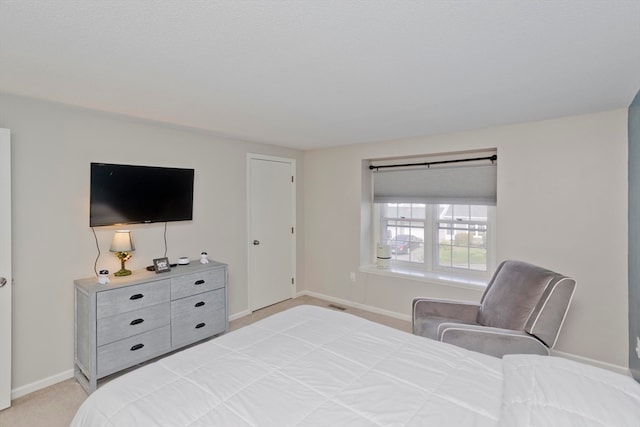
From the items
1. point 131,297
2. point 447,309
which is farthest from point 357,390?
point 131,297

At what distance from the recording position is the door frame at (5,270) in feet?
7.34

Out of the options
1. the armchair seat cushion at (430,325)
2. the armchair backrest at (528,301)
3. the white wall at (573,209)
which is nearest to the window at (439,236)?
the white wall at (573,209)

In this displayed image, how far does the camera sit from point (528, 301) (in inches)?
92.0

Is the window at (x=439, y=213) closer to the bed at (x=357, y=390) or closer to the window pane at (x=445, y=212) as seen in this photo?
the window pane at (x=445, y=212)

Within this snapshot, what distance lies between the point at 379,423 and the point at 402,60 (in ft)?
5.58

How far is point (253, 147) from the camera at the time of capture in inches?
163

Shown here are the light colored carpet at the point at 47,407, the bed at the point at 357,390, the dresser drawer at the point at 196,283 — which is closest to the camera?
the bed at the point at 357,390

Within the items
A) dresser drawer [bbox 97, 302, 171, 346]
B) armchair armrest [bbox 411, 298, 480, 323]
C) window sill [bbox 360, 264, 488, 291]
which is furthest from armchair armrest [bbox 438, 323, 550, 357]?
dresser drawer [bbox 97, 302, 171, 346]

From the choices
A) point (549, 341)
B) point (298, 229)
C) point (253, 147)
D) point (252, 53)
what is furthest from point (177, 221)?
point (549, 341)

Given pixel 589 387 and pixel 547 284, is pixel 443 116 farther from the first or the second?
pixel 589 387

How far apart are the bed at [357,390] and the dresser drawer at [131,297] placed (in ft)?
4.02

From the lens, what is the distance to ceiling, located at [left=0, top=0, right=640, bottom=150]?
4.25 feet

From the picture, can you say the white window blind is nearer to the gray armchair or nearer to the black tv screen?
the gray armchair

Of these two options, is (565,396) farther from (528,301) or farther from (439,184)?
(439,184)
